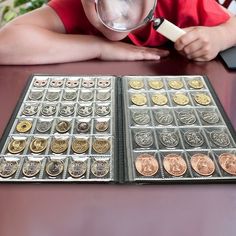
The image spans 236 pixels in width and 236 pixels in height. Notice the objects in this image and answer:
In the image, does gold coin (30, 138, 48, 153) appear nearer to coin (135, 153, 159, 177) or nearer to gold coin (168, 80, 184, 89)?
coin (135, 153, 159, 177)

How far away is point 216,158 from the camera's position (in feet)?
1.54

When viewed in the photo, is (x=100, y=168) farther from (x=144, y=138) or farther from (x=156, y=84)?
(x=156, y=84)

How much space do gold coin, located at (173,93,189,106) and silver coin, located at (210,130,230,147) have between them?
9 centimetres

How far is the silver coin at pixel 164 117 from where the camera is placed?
54 cm

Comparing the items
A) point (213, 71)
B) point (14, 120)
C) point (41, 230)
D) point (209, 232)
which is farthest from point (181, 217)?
point (213, 71)

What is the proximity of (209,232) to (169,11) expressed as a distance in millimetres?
543

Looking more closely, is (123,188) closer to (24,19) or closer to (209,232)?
(209,232)

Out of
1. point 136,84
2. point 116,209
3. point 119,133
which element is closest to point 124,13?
point 136,84

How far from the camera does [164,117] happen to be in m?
0.55

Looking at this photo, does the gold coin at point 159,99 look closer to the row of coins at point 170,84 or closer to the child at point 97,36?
the row of coins at point 170,84

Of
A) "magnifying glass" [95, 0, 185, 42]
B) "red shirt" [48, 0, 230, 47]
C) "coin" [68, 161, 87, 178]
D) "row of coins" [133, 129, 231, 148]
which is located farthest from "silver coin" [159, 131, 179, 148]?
"red shirt" [48, 0, 230, 47]

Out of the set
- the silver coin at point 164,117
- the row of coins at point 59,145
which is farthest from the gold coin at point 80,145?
the silver coin at point 164,117

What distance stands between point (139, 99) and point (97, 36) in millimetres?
238

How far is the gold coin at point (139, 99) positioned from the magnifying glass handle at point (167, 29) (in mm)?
168
